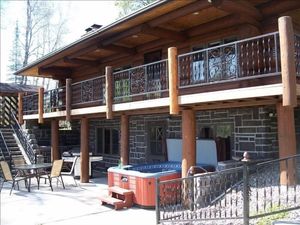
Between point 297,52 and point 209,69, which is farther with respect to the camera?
Answer: point 209,69

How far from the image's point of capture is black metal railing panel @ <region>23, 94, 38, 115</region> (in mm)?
16812

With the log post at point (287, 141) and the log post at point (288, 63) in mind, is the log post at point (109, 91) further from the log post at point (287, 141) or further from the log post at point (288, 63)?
the log post at point (288, 63)

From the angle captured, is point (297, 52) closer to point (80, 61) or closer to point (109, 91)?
point (109, 91)

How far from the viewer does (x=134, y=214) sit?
880 cm

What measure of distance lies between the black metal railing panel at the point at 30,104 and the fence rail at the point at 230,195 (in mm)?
9830

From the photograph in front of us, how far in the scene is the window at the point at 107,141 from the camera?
53.4 ft

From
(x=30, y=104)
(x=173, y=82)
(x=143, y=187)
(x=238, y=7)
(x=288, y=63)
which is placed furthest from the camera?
(x=30, y=104)

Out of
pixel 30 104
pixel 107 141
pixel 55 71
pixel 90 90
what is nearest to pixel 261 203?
pixel 90 90

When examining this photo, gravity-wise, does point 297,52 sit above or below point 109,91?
above

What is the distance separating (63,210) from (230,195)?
421cm

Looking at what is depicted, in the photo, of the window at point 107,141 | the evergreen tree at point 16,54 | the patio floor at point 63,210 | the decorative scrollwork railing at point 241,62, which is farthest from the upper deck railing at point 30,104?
the evergreen tree at point 16,54

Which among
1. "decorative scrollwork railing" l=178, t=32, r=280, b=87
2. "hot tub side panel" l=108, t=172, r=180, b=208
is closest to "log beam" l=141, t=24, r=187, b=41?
"decorative scrollwork railing" l=178, t=32, r=280, b=87

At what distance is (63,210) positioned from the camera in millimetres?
9312

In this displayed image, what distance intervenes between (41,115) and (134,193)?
733 centimetres
